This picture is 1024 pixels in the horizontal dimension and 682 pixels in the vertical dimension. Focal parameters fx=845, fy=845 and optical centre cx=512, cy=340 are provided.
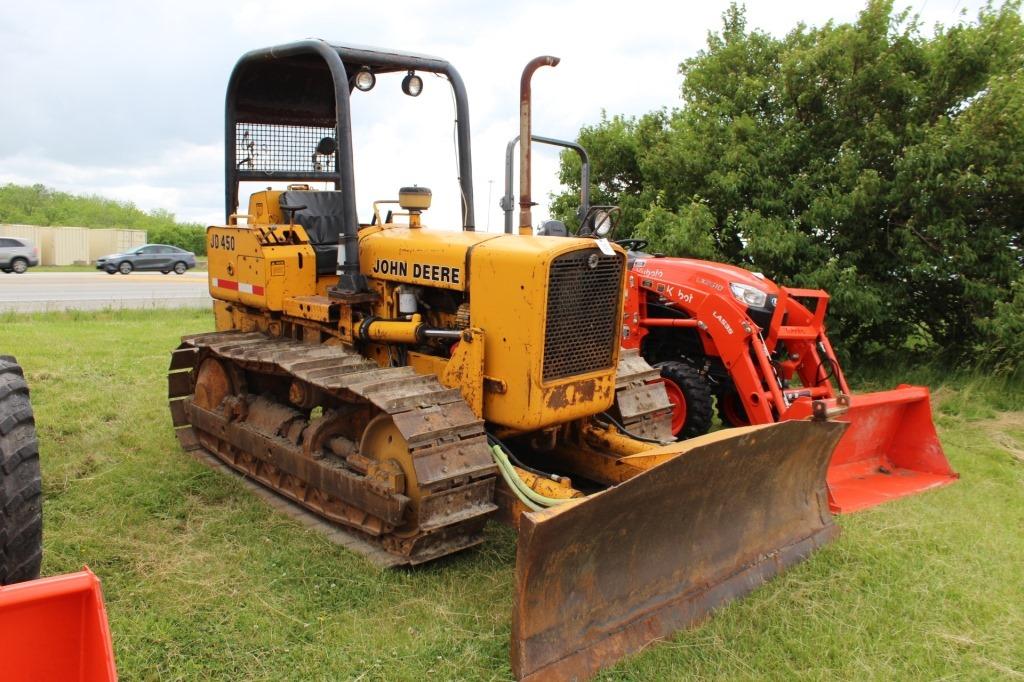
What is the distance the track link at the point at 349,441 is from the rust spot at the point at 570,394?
439 millimetres

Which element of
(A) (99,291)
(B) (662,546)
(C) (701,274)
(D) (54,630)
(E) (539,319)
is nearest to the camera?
(D) (54,630)

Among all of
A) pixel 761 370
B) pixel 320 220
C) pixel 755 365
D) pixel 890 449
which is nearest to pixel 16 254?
pixel 320 220

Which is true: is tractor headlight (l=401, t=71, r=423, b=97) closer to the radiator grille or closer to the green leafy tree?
the radiator grille

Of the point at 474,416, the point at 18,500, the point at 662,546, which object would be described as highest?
the point at 474,416

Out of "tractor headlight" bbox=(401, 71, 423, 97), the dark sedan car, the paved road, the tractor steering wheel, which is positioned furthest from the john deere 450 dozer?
the dark sedan car

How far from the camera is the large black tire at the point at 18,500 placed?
132 inches

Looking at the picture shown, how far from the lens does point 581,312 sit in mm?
4582

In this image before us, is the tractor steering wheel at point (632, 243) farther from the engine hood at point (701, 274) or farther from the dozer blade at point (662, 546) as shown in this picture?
the dozer blade at point (662, 546)

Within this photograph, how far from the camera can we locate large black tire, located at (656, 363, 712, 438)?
6762 millimetres

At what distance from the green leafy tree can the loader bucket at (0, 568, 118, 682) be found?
26.7ft

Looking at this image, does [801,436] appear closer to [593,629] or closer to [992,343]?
[593,629]

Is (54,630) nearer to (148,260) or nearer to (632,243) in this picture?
(632,243)

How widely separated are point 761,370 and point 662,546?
9.68 ft

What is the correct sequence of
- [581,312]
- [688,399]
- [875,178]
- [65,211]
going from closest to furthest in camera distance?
[581,312] < [688,399] < [875,178] < [65,211]
